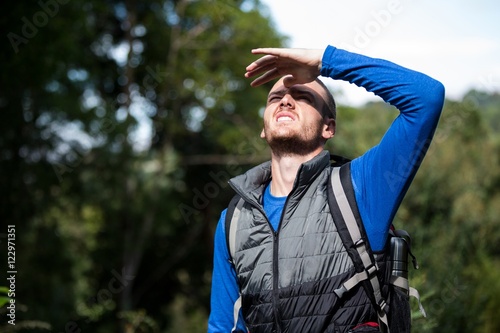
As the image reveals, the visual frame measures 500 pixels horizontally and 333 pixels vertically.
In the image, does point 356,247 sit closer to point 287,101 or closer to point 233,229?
point 233,229

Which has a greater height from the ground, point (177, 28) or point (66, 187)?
point (177, 28)

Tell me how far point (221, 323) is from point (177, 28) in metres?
20.6

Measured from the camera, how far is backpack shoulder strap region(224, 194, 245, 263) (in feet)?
8.81

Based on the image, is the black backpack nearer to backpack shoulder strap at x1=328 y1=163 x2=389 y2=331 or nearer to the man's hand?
backpack shoulder strap at x1=328 y1=163 x2=389 y2=331

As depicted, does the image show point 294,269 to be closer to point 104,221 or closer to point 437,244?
point 437,244

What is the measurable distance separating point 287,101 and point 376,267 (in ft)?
2.50

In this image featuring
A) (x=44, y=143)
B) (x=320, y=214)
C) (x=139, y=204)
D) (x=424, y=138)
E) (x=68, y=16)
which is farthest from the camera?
(x=139, y=204)

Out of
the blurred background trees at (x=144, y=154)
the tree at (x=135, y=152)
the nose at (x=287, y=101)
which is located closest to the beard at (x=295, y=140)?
the nose at (x=287, y=101)

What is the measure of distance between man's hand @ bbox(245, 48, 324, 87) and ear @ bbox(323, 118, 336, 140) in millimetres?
235

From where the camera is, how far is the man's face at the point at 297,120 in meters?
2.68

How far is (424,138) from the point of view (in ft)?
7.63

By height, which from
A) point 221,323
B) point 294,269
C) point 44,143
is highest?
point 44,143

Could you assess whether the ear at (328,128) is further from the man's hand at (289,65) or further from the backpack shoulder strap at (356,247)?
the backpack shoulder strap at (356,247)

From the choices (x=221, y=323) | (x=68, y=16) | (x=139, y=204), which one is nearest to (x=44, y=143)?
(x=68, y=16)
